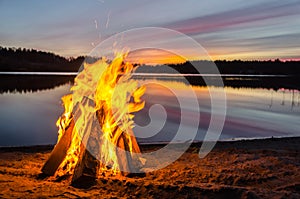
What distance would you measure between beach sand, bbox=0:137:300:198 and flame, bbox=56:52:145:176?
0.48 m

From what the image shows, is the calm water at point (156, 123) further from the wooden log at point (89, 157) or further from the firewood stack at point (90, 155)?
the wooden log at point (89, 157)

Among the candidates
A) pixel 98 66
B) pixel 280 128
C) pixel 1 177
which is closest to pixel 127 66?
pixel 98 66

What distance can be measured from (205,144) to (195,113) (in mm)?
9263

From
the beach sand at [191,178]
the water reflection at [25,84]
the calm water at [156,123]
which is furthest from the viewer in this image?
the water reflection at [25,84]

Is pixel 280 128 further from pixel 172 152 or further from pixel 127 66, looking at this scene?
pixel 127 66

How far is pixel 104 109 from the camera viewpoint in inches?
227

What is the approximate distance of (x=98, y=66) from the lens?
6.12m

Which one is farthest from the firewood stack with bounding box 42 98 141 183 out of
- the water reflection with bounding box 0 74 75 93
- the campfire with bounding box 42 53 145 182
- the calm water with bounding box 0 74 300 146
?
the water reflection with bounding box 0 74 75 93

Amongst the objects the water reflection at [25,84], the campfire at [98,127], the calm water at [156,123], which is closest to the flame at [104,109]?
the campfire at [98,127]

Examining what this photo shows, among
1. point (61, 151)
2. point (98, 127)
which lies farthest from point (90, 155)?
point (61, 151)

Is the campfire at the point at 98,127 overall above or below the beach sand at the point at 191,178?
above

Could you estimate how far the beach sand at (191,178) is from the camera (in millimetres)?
4453

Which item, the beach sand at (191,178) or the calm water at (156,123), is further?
the calm water at (156,123)

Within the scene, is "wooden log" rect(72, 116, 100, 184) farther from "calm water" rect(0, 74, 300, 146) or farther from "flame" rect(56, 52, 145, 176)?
"calm water" rect(0, 74, 300, 146)
